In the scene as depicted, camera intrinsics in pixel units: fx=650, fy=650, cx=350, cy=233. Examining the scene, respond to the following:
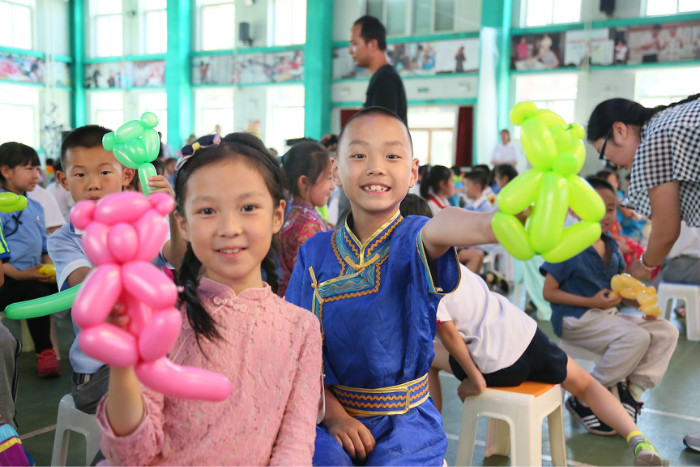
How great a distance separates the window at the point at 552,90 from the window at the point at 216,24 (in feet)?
22.1

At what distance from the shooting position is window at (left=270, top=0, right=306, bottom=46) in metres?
13.9

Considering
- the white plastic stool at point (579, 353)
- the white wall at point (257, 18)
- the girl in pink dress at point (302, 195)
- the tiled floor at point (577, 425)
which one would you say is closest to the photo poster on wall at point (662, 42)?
the white wall at point (257, 18)

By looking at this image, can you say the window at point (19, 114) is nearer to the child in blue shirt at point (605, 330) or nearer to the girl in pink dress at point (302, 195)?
Answer: the girl in pink dress at point (302, 195)

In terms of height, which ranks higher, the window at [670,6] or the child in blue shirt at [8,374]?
the window at [670,6]

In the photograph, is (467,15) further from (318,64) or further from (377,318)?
(377,318)

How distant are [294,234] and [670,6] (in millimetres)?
10092

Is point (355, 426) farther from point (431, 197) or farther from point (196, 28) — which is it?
point (196, 28)

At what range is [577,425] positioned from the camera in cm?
285

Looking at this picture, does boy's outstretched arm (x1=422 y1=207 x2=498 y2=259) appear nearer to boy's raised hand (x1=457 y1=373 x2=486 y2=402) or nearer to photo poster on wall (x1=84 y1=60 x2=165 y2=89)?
boy's raised hand (x1=457 y1=373 x2=486 y2=402)

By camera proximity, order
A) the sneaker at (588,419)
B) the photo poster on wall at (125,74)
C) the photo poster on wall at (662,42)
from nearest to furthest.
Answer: the sneaker at (588,419) → the photo poster on wall at (662,42) → the photo poster on wall at (125,74)

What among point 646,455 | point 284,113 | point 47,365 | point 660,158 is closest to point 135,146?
point 660,158

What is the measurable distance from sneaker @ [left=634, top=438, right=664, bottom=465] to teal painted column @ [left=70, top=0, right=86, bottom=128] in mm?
16454

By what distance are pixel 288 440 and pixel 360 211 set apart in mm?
562

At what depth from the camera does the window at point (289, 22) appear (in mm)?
13883
